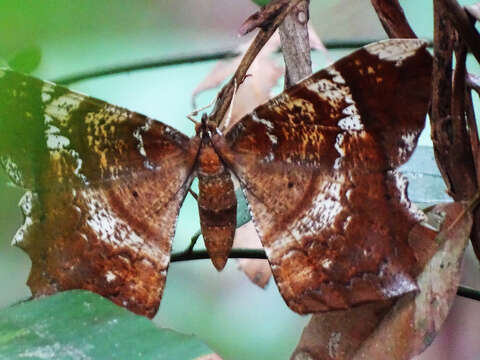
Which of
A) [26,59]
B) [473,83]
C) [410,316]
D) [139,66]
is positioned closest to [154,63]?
[139,66]

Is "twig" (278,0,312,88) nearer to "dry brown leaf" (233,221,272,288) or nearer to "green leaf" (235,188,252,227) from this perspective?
"green leaf" (235,188,252,227)

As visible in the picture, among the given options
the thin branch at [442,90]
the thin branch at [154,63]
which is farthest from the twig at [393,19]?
the thin branch at [154,63]

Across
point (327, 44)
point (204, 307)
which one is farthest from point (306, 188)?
point (204, 307)

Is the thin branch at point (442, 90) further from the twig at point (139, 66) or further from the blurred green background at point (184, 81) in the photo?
the blurred green background at point (184, 81)

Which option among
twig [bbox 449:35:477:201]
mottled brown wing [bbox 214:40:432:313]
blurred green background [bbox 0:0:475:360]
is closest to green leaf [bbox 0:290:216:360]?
mottled brown wing [bbox 214:40:432:313]

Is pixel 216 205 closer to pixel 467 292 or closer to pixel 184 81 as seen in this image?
pixel 467 292

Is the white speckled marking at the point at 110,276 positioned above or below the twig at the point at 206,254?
above
